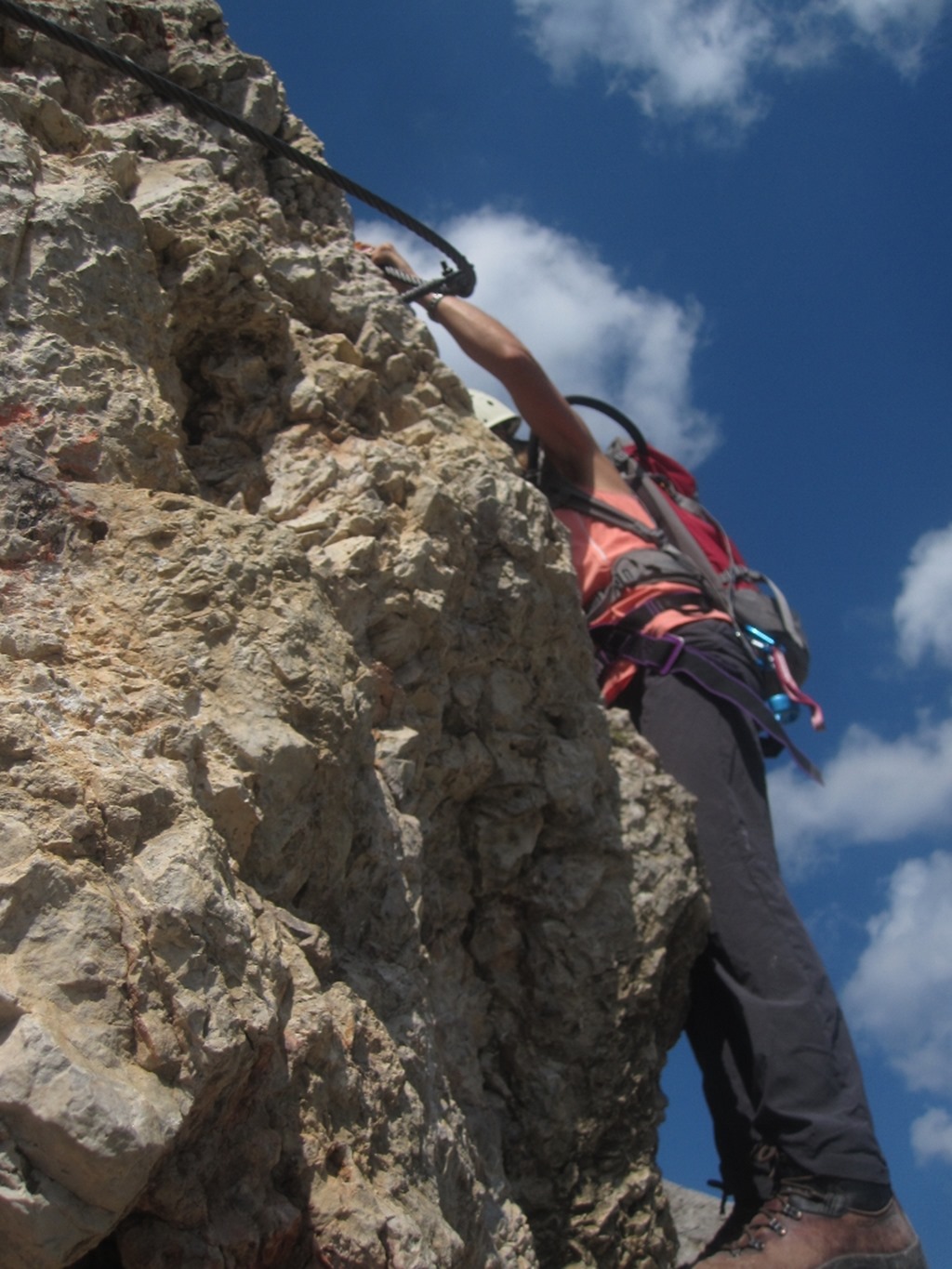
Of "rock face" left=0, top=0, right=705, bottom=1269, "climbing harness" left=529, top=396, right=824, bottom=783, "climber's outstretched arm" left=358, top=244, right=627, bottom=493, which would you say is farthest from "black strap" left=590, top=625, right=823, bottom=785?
"climber's outstretched arm" left=358, top=244, right=627, bottom=493

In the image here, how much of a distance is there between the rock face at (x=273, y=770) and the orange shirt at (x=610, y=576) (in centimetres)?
46

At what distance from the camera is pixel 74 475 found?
259 cm

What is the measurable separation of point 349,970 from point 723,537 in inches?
133

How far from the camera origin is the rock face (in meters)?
1.87

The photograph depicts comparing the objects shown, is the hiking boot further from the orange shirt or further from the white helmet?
the white helmet

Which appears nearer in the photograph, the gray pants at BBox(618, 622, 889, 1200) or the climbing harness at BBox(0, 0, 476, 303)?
the climbing harness at BBox(0, 0, 476, 303)

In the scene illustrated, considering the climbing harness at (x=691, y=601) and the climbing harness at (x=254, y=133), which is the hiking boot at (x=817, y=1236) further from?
the climbing harness at (x=254, y=133)

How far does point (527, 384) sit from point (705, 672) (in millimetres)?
1513

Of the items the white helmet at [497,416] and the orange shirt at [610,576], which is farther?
the white helmet at [497,416]

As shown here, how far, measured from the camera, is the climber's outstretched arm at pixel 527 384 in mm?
5004

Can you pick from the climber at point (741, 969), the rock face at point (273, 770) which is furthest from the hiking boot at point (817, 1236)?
the rock face at point (273, 770)

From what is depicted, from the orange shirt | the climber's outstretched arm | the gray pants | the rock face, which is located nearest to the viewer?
the rock face

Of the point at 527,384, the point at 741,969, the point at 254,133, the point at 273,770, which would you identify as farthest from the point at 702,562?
the point at 273,770

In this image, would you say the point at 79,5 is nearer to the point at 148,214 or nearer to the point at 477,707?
the point at 148,214
